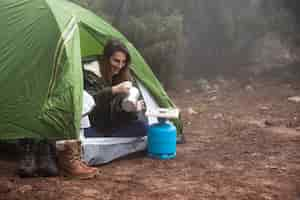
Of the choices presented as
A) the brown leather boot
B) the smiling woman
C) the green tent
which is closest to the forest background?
the smiling woman

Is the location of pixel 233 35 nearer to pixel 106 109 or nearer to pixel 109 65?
pixel 109 65

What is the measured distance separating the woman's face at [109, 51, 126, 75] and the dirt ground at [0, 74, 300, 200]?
807 mm

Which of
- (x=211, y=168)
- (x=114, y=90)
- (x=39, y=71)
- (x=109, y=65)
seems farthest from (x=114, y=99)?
(x=211, y=168)

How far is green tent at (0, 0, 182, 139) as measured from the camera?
155 inches

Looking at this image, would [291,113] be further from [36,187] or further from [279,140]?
[36,187]

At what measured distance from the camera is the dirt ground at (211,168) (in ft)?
12.4

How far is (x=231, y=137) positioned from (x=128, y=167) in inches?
62.6

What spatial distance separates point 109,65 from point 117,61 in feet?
0.28

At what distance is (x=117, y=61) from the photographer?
15.6 feet

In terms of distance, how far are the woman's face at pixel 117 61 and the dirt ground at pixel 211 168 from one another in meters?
0.81

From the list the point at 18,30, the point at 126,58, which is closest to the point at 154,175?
the point at 126,58

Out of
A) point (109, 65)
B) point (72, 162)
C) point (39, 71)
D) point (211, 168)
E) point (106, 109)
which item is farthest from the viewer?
point (109, 65)

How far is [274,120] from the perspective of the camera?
21.5 feet

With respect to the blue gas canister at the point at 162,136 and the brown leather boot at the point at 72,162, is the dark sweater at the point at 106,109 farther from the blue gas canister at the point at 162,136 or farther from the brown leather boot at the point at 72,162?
the brown leather boot at the point at 72,162
